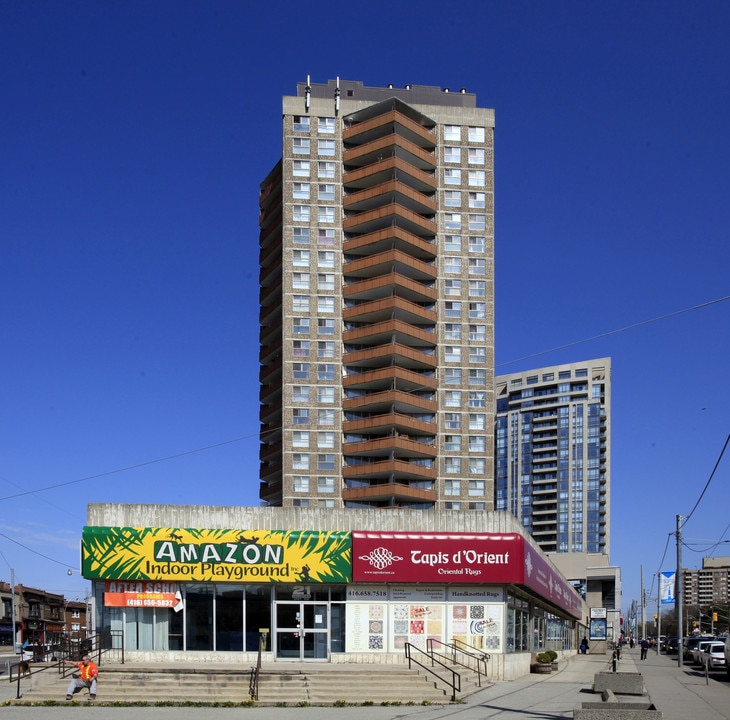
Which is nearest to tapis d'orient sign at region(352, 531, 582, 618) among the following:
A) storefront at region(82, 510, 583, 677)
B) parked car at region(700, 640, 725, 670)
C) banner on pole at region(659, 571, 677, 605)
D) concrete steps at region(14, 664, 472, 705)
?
storefront at region(82, 510, 583, 677)

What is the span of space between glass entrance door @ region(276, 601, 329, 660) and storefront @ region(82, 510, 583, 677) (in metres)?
0.03

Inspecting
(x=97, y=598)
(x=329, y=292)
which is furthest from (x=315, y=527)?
(x=329, y=292)

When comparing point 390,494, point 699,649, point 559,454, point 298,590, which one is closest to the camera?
point 298,590

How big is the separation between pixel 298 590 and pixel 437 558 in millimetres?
4700

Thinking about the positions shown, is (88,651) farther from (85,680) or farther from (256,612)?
(256,612)

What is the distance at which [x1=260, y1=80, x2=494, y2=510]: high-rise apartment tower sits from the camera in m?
90.3

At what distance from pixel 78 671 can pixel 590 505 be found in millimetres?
169539

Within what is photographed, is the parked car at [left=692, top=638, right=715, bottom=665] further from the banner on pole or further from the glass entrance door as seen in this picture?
the glass entrance door

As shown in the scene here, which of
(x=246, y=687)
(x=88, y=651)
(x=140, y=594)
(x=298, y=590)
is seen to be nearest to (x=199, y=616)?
(x=140, y=594)

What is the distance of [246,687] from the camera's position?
2695 centimetres

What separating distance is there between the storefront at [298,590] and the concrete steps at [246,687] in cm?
397

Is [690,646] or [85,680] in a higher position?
[85,680]

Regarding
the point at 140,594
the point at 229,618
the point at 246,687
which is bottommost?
the point at 246,687

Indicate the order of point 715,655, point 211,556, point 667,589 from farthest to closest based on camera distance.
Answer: point 667,589 < point 715,655 < point 211,556
